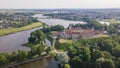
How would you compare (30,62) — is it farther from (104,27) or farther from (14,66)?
(104,27)

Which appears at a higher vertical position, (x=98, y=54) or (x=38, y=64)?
(x=98, y=54)

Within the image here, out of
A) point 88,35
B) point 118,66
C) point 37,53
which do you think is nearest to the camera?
point 118,66

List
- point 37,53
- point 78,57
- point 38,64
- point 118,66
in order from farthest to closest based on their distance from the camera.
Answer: point 37,53, point 38,64, point 78,57, point 118,66

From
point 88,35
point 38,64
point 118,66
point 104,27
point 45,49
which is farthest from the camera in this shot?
point 104,27

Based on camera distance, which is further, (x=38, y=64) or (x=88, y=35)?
(x=88, y=35)

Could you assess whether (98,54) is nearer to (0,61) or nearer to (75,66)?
(75,66)

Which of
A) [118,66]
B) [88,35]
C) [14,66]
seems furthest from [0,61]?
[88,35]

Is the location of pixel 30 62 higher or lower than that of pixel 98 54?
lower

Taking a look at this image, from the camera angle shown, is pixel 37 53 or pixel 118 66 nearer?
pixel 118 66

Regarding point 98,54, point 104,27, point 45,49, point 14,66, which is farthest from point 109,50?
point 104,27
